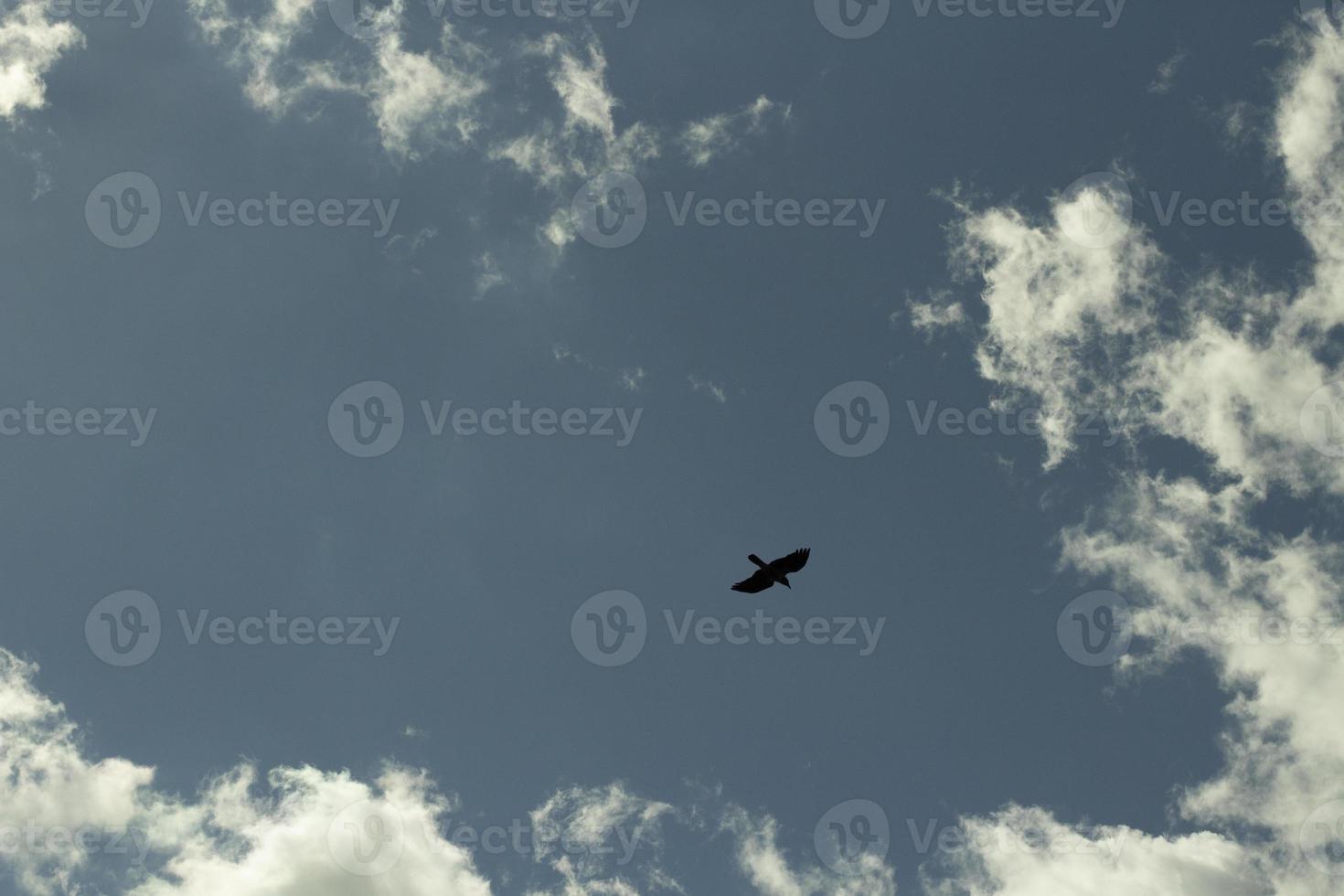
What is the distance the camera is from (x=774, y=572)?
54750 mm

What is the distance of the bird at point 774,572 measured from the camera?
179 ft

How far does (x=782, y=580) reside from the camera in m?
55.3

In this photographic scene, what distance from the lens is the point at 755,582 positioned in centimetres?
5519

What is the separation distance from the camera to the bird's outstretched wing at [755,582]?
54969 mm

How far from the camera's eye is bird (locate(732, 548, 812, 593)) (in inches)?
2147

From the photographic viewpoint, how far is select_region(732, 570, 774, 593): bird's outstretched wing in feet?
180

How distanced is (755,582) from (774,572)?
3.98 feet
